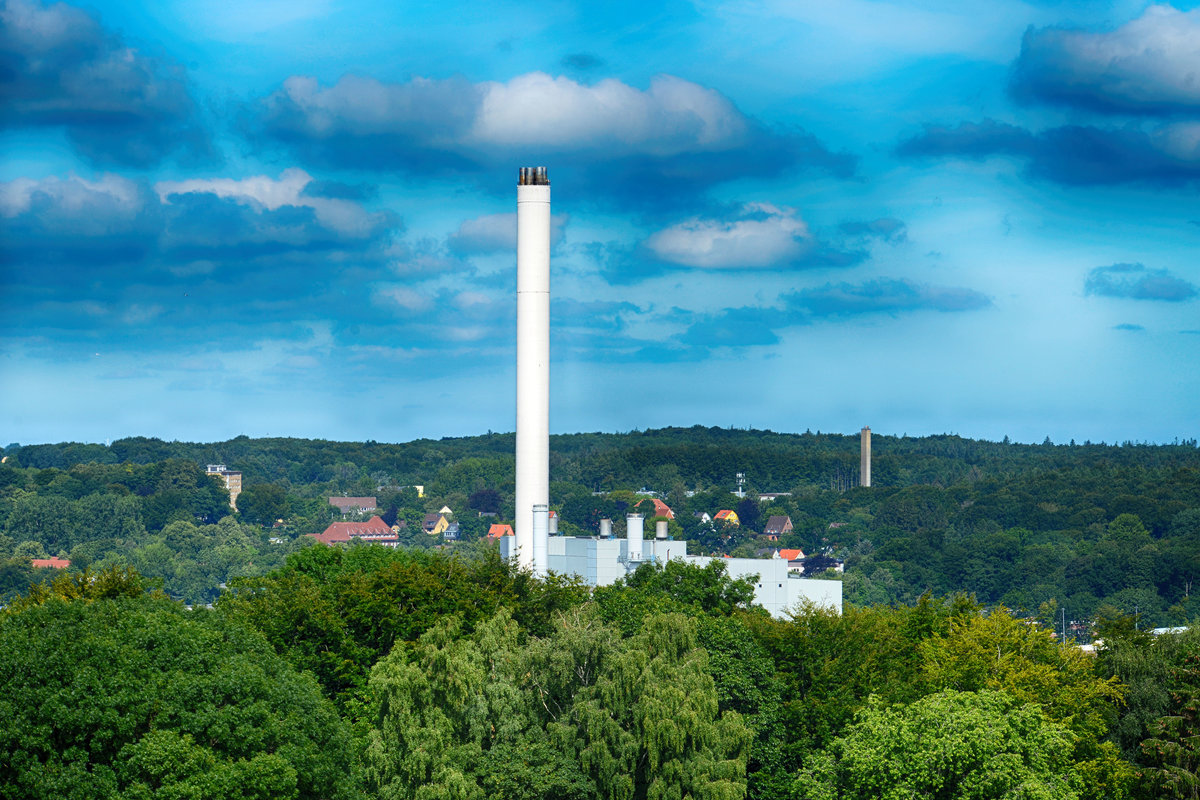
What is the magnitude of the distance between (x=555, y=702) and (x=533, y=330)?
56.2 meters

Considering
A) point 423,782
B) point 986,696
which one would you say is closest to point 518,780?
point 423,782

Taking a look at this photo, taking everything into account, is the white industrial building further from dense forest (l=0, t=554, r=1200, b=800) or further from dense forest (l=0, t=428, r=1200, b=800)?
dense forest (l=0, t=554, r=1200, b=800)

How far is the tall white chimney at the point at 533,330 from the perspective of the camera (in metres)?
107

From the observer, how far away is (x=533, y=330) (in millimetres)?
106750

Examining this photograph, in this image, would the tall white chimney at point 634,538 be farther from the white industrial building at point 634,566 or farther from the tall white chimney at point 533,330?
the tall white chimney at point 533,330

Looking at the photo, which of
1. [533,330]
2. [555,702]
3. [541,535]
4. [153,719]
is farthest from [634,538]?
[153,719]

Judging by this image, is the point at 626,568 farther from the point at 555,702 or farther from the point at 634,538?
the point at 555,702

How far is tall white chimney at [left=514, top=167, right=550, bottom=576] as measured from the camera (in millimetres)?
106562

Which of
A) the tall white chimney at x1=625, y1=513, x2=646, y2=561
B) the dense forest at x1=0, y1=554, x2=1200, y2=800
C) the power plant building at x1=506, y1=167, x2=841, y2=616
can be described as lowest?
the dense forest at x1=0, y1=554, x2=1200, y2=800

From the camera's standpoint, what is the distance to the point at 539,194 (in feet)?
350

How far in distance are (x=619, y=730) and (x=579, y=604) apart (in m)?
21.9

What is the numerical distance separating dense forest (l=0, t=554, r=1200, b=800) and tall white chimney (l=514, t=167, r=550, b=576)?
3777cm

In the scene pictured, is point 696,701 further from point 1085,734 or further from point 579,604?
point 579,604

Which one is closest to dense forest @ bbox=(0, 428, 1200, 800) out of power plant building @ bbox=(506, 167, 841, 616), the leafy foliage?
the leafy foliage
